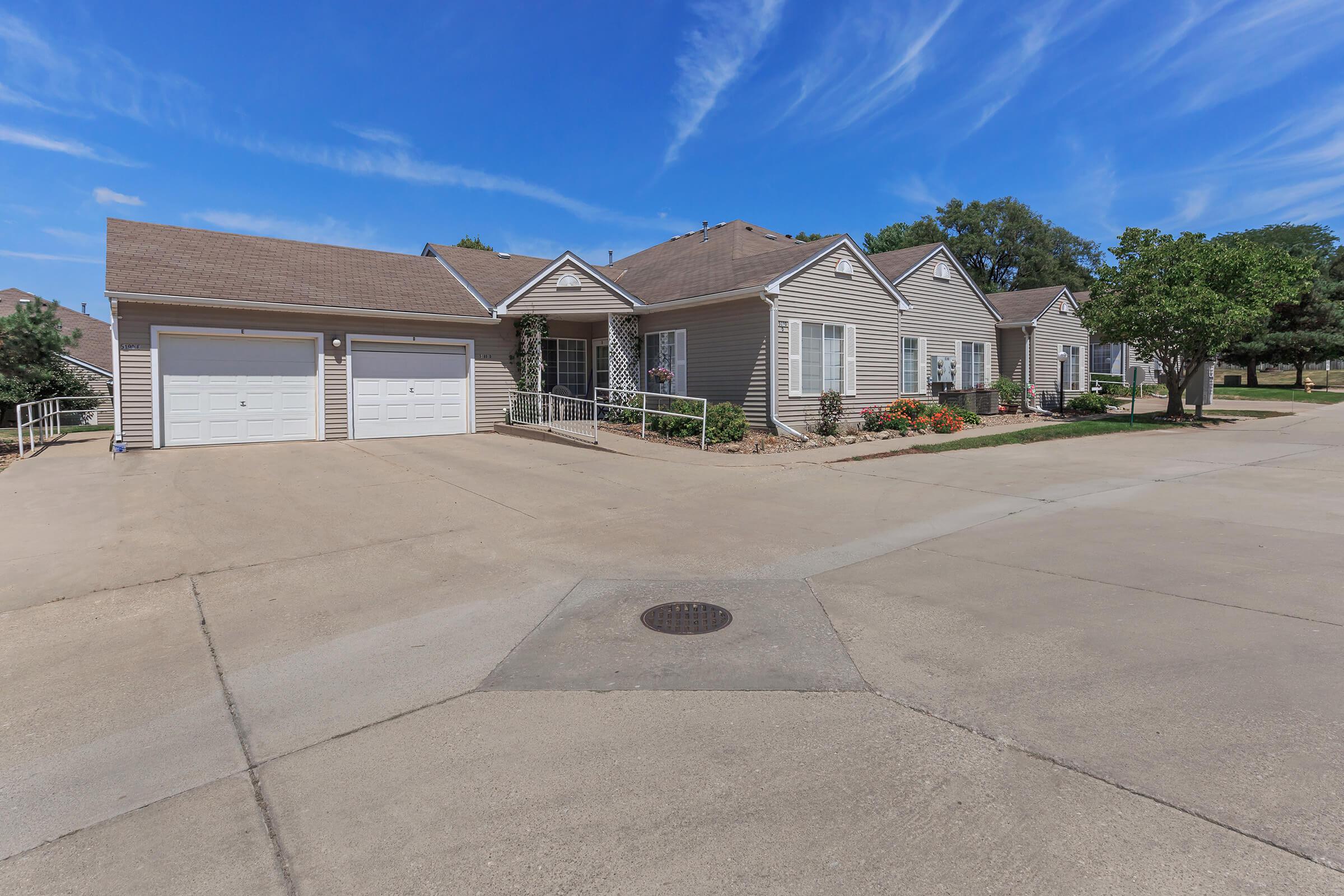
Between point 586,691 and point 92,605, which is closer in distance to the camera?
point 586,691

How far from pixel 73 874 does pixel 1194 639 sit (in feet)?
17.8

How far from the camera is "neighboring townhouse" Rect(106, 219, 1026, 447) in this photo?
549 inches

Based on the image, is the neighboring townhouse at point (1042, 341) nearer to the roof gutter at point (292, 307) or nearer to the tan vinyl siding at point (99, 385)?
the roof gutter at point (292, 307)

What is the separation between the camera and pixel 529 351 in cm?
1766

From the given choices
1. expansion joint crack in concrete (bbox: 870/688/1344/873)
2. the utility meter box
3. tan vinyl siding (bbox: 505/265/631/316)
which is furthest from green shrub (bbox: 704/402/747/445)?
expansion joint crack in concrete (bbox: 870/688/1344/873)

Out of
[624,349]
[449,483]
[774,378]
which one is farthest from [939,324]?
[449,483]

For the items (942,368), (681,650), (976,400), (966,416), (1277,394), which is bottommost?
(681,650)

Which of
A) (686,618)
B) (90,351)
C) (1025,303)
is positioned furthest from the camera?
(90,351)

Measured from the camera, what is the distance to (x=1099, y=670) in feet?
12.2

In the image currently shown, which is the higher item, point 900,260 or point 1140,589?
point 900,260

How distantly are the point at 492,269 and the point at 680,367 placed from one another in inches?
274

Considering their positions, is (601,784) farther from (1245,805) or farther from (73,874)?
(1245,805)

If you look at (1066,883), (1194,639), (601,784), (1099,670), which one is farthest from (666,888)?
(1194,639)

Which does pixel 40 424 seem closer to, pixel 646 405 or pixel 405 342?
pixel 405 342
